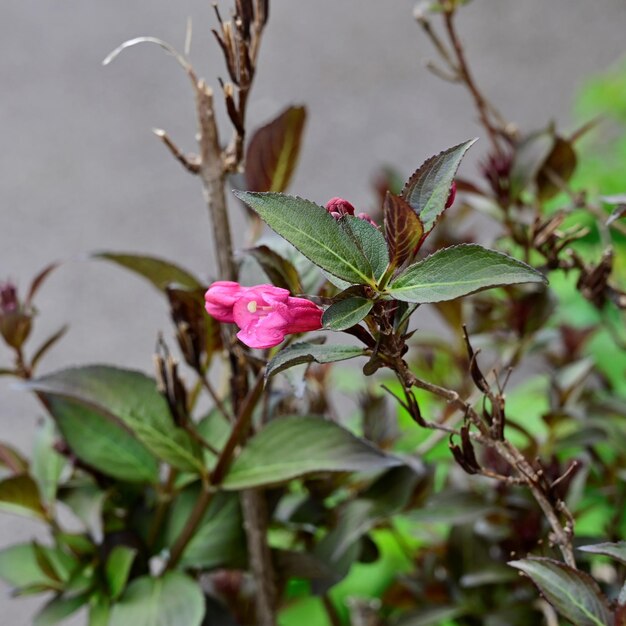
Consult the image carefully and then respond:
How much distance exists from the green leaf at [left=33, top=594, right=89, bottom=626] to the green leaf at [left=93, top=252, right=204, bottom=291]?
0.55ft

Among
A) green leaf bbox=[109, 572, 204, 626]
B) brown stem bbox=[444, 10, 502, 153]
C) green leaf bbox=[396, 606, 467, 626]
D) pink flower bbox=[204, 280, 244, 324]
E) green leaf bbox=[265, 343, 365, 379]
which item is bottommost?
green leaf bbox=[396, 606, 467, 626]

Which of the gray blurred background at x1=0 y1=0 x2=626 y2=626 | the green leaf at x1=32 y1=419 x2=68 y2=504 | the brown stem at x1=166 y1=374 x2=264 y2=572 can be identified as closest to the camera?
the brown stem at x1=166 y1=374 x2=264 y2=572

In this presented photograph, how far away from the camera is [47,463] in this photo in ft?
1.74

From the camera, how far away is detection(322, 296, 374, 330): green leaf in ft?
0.95

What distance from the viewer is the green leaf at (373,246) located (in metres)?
0.30

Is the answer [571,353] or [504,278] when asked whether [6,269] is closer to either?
[571,353]

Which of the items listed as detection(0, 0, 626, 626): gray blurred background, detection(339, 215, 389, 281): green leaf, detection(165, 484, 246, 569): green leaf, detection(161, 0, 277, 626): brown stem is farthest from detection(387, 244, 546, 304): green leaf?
detection(0, 0, 626, 626): gray blurred background

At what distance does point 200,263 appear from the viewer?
6.21 ft

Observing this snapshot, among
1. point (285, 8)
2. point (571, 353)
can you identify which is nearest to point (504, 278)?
point (571, 353)

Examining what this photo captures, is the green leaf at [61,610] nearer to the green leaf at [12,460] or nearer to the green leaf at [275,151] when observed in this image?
the green leaf at [12,460]

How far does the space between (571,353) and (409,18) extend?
198cm

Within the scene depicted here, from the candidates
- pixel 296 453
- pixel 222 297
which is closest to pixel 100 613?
pixel 296 453

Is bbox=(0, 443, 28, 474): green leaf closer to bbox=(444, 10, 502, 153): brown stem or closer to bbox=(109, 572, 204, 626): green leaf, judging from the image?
bbox=(109, 572, 204, 626): green leaf

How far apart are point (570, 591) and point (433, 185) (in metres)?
0.14
